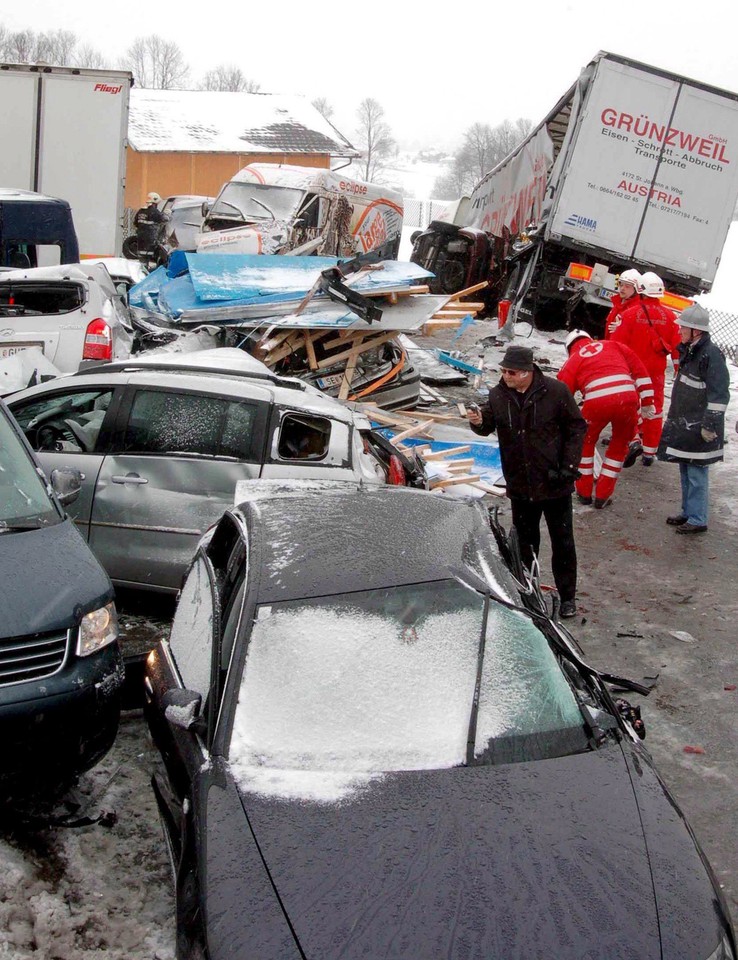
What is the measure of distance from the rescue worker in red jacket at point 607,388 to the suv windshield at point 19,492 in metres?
4.17

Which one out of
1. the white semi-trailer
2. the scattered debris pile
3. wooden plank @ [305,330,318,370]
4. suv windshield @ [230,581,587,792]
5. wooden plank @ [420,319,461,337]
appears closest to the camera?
suv windshield @ [230,581,587,792]

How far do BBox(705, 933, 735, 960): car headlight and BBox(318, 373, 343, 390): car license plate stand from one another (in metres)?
7.84

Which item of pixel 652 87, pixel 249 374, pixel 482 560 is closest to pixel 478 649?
pixel 482 560

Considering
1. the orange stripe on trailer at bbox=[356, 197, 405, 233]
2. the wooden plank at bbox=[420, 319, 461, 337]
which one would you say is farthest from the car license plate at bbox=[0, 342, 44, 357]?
the orange stripe on trailer at bbox=[356, 197, 405, 233]

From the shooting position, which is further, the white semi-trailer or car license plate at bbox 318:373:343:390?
the white semi-trailer

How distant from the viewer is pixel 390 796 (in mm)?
2834

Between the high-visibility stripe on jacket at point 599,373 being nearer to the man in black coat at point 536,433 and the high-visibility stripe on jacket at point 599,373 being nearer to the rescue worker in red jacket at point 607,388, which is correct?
the rescue worker in red jacket at point 607,388

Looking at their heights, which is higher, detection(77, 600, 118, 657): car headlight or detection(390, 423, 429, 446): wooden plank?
detection(77, 600, 118, 657): car headlight

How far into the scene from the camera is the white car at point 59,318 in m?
8.72

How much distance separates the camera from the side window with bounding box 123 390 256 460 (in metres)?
5.57

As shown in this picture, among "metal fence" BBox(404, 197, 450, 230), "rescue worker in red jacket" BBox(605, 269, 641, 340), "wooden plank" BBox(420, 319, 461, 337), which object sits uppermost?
"rescue worker in red jacket" BBox(605, 269, 641, 340)

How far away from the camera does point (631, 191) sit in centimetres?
1298

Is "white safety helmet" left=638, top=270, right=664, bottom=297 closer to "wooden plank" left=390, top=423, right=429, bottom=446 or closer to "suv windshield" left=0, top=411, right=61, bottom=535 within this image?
"wooden plank" left=390, top=423, right=429, bottom=446

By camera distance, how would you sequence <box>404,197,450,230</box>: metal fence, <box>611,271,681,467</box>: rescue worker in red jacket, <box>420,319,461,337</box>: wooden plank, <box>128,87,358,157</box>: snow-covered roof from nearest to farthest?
<box>611,271,681,467</box>: rescue worker in red jacket, <box>420,319,461,337</box>: wooden plank, <box>128,87,358,157</box>: snow-covered roof, <box>404,197,450,230</box>: metal fence
